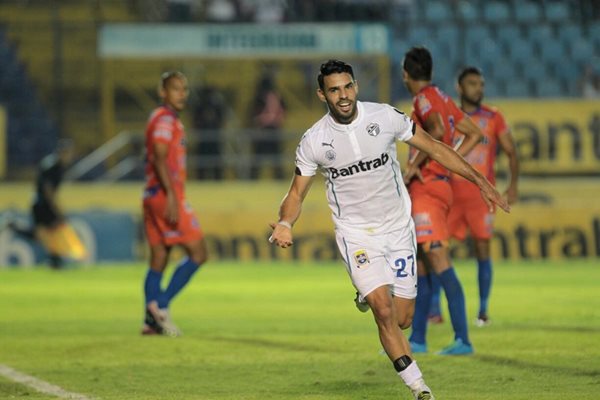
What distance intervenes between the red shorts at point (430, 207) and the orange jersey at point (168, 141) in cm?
265

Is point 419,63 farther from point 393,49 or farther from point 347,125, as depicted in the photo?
point 393,49

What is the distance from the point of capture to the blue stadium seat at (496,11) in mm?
27734

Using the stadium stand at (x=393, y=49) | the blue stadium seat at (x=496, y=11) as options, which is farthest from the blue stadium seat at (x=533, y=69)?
the blue stadium seat at (x=496, y=11)

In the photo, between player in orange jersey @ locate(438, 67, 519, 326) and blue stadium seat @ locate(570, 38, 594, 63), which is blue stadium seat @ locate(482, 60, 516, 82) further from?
player in orange jersey @ locate(438, 67, 519, 326)

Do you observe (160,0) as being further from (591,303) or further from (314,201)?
(591,303)

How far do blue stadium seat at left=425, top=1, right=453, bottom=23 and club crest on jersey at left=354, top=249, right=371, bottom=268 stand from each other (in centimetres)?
2002

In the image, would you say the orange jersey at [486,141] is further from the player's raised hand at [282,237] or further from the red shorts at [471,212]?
the player's raised hand at [282,237]

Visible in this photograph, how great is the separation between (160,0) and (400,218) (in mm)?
21009

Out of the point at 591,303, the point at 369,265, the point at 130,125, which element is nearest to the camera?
Answer: the point at 369,265

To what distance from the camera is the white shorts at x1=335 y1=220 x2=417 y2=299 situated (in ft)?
26.1

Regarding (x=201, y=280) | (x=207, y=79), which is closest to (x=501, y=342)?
(x=201, y=280)

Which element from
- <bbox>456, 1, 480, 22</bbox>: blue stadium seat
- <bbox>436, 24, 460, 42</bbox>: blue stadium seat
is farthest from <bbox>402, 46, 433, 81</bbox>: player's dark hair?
<bbox>456, 1, 480, 22</bbox>: blue stadium seat

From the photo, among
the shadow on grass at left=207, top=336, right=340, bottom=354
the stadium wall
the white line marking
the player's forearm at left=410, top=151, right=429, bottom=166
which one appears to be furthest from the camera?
the stadium wall

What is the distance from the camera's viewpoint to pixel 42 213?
22062mm
